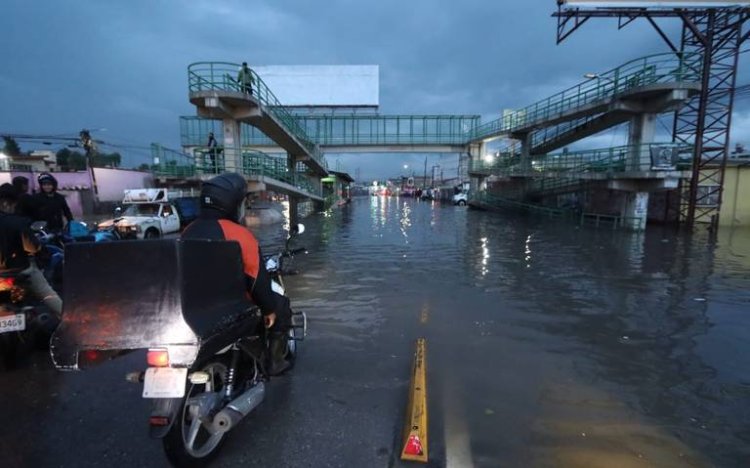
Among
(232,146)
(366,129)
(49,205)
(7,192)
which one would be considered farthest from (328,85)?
(7,192)

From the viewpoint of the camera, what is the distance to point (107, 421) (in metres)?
3.54

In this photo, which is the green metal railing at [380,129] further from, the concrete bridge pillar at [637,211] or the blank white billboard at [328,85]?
the concrete bridge pillar at [637,211]

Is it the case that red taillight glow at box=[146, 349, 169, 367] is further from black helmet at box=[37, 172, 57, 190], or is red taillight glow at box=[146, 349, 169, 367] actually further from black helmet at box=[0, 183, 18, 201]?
black helmet at box=[37, 172, 57, 190]

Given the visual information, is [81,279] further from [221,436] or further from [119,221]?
[119,221]

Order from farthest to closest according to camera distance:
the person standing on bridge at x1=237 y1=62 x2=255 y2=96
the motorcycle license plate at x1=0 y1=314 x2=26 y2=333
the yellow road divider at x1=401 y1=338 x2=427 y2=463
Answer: the person standing on bridge at x1=237 y1=62 x2=255 y2=96
the motorcycle license plate at x1=0 y1=314 x2=26 y2=333
the yellow road divider at x1=401 y1=338 x2=427 y2=463

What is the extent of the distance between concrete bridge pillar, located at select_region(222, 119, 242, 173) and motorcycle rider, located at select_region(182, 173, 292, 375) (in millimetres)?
16489

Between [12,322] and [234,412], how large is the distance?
3.16 meters

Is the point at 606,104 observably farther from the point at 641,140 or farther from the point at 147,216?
the point at 147,216

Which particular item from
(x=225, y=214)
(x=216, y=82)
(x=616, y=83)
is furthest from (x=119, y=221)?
(x=616, y=83)

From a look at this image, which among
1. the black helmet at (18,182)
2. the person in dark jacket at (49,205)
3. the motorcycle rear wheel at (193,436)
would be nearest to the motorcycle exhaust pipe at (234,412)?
the motorcycle rear wheel at (193,436)

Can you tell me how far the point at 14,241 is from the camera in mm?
4414

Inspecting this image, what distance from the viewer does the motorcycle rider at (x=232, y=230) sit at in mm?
3033

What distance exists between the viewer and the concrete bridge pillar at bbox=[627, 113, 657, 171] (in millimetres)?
19391

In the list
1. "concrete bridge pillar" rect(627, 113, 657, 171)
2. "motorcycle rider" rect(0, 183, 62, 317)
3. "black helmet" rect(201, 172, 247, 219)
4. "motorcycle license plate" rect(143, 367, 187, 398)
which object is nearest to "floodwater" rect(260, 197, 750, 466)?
"motorcycle license plate" rect(143, 367, 187, 398)
